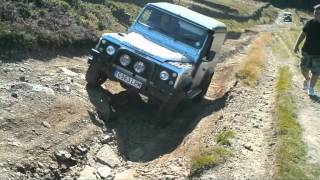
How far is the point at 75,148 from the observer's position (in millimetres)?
9195

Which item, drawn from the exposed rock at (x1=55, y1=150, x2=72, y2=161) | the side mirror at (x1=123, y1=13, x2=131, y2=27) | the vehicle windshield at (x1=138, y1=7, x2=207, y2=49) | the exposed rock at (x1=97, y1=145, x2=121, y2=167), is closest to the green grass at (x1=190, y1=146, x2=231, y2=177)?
the exposed rock at (x1=97, y1=145, x2=121, y2=167)

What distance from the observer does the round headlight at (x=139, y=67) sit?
10.8 metres

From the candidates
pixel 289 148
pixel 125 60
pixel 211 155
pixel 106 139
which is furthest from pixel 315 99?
pixel 106 139

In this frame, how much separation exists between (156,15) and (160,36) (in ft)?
2.06

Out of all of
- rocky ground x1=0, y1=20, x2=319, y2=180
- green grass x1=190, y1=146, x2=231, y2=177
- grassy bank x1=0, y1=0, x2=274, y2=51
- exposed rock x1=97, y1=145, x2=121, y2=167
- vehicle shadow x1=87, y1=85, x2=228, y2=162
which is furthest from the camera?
grassy bank x1=0, y1=0, x2=274, y2=51

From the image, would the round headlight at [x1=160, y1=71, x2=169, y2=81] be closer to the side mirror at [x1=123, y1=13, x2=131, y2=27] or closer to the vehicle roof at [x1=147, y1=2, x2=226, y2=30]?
the vehicle roof at [x1=147, y1=2, x2=226, y2=30]

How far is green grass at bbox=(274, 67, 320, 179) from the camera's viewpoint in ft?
28.2

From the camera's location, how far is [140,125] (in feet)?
37.3

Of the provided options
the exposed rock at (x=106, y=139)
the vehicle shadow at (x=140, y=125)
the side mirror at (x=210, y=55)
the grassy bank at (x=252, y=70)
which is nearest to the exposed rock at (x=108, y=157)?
the exposed rock at (x=106, y=139)

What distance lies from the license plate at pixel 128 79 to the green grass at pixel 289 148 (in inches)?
119

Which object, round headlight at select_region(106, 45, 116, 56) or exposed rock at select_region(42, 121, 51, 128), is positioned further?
round headlight at select_region(106, 45, 116, 56)

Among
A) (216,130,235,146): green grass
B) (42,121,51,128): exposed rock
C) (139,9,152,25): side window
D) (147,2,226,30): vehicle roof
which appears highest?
(147,2,226,30): vehicle roof

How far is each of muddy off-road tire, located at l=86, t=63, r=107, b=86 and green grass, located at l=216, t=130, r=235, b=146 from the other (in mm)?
3031

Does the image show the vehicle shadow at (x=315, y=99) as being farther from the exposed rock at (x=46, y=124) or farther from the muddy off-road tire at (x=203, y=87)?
the exposed rock at (x=46, y=124)
